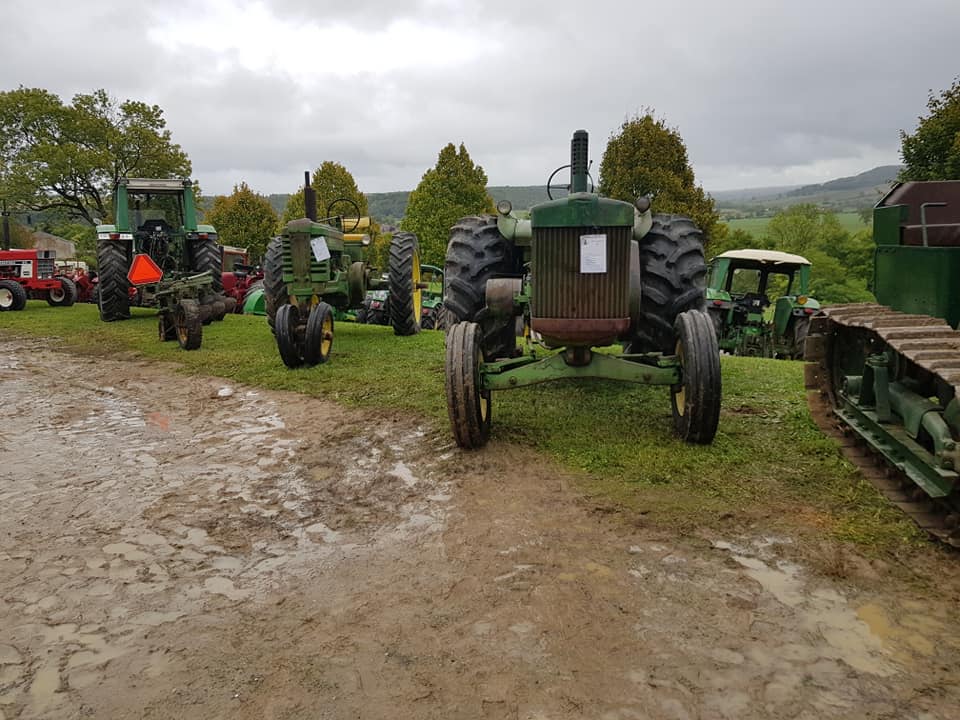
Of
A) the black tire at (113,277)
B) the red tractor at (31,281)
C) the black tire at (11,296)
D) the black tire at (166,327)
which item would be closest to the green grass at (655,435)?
the black tire at (166,327)

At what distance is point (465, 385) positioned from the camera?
4.46 m

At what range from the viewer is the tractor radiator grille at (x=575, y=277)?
15.2 feet

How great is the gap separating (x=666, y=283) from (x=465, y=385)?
2.15 m

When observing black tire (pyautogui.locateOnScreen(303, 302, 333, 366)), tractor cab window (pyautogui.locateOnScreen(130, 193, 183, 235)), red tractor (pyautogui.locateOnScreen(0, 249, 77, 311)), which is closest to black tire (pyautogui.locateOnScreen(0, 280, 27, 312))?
A: red tractor (pyautogui.locateOnScreen(0, 249, 77, 311))

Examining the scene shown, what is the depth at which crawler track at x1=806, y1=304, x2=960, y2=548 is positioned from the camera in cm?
308

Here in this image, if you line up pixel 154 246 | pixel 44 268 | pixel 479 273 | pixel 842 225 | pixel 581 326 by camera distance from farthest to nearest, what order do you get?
pixel 842 225, pixel 44 268, pixel 154 246, pixel 479 273, pixel 581 326

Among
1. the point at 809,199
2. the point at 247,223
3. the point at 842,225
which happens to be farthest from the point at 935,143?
the point at 809,199

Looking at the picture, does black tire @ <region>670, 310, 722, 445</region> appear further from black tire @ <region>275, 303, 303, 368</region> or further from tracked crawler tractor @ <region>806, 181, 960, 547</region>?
black tire @ <region>275, 303, 303, 368</region>

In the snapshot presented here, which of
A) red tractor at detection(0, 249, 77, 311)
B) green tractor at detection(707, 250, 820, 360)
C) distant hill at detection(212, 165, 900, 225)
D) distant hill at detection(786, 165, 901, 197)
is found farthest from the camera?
distant hill at detection(786, 165, 901, 197)

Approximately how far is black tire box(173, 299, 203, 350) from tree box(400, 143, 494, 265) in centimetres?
1997

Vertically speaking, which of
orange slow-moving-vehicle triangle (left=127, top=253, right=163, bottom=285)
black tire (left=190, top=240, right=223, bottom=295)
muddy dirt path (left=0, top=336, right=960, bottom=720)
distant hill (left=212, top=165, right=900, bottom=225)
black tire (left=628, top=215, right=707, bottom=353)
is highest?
distant hill (left=212, top=165, right=900, bottom=225)

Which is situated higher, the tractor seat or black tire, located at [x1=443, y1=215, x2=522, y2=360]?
the tractor seat

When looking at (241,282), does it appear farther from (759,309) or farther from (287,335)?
(759,309)

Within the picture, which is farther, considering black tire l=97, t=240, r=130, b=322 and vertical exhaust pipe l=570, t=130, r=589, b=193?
black tire l=97, t=240, r=130, b=322
